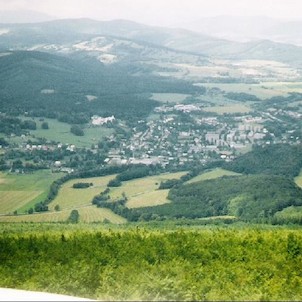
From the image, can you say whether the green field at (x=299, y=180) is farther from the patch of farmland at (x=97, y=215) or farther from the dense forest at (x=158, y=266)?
the dense forest at (x=158, y=266)

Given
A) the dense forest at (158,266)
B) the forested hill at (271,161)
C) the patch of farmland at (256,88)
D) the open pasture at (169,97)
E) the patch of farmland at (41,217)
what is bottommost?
the forested hill at (271,161)

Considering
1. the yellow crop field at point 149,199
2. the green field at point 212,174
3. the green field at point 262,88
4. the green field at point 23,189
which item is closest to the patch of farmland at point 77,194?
the green field at point 23,189

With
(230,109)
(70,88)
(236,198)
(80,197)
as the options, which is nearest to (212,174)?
(236,198)

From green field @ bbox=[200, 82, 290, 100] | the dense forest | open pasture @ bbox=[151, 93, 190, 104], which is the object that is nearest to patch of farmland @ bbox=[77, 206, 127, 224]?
the dense forest

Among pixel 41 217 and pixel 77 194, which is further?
pixel 77 194

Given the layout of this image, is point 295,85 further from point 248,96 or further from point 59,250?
point 59,250

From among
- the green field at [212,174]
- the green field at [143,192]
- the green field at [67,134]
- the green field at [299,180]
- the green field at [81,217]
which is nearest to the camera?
the green field at [81,217]

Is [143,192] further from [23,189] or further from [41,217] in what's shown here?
[41,217]
